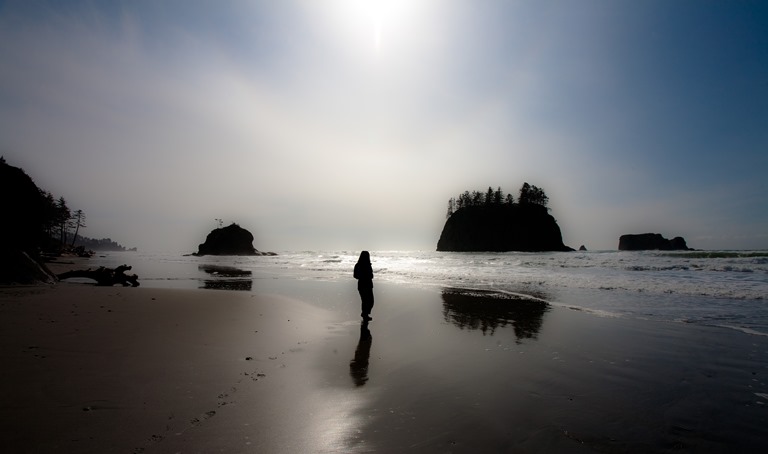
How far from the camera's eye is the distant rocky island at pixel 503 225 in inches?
4210

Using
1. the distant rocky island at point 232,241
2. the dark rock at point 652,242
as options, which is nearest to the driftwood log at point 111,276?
the distant rocky island at point 232,241

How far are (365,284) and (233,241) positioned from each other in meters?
108

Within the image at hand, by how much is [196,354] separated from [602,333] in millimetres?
9225

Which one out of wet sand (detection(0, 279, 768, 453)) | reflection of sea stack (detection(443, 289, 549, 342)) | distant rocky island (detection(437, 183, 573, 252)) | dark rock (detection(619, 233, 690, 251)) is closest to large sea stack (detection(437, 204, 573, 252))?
distant rocky island (detection(437, 183, 573, 252))

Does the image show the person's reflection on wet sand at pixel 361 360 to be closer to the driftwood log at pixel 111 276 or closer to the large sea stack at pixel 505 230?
the driftwood log at pixel 111 276

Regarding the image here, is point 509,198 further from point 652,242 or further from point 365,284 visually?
point 365,284

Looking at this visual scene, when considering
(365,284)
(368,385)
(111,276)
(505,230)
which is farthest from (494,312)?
(505,230)

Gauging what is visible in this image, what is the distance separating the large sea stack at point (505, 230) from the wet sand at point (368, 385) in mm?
104595

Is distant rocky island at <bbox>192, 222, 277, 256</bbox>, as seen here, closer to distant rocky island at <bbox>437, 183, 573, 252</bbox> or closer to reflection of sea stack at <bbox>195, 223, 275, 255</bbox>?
reflection of sea stack at <bbox>195, 223, 275, 255</bbox>

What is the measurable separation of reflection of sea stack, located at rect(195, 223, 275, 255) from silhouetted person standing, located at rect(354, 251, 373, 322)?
4183 inches

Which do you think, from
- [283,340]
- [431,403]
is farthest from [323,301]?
[431,403]

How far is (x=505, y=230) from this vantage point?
111 metres

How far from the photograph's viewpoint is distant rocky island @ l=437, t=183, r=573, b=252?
4210 inches

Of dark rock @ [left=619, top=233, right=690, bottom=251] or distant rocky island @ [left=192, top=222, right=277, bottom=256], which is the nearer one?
dark rock @ [left=619, top=233, right=690, bottom=251]
